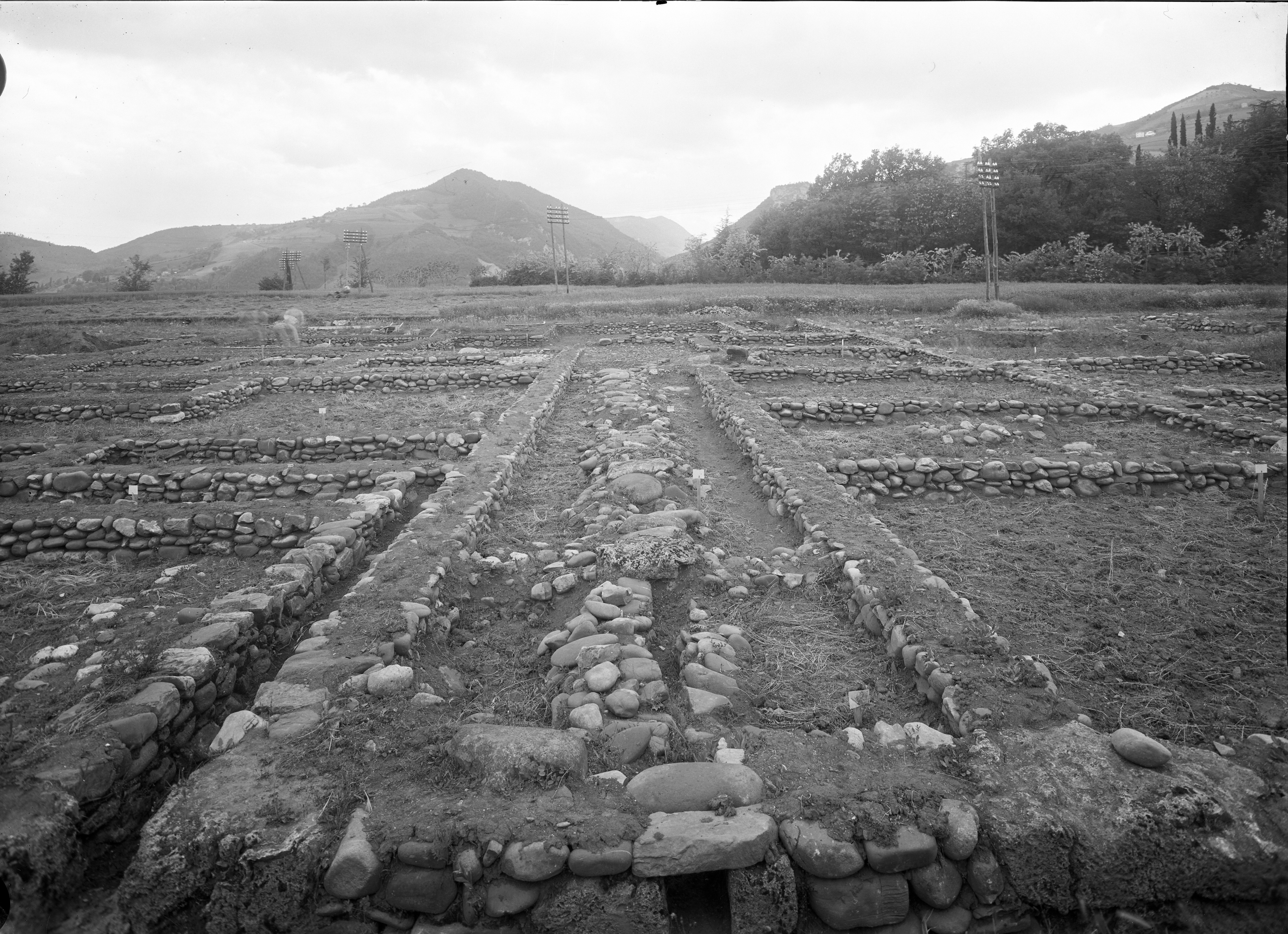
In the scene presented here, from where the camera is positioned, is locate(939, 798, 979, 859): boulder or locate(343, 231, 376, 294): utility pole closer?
locate(939, 798, 979, 859): boulder

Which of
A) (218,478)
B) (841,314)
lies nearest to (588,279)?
(841,314)

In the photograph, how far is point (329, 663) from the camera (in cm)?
362

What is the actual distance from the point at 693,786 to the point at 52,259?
351 ft

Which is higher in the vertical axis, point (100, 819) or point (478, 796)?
point (478, 796)

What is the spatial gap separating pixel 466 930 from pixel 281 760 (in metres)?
1.16

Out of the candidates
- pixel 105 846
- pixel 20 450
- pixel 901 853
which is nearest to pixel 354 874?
pixel 105 846

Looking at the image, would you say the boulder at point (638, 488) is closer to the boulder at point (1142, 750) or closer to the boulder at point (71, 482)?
the boulder at point (1142, 750)

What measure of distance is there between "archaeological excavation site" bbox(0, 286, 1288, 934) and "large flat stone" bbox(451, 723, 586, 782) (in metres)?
0.01

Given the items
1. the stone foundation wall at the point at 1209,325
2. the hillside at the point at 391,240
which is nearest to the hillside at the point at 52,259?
the hillside at the point at 391,240

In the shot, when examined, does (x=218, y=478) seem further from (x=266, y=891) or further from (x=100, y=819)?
(x=266, y=891)

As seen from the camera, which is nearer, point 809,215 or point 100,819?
point 100,819

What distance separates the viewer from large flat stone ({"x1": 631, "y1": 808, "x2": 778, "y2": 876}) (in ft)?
7.64

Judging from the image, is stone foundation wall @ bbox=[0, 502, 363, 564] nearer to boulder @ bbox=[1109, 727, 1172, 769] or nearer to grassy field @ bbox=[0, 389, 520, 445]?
grassy field @ bbox=[0, 389, 520, 445]

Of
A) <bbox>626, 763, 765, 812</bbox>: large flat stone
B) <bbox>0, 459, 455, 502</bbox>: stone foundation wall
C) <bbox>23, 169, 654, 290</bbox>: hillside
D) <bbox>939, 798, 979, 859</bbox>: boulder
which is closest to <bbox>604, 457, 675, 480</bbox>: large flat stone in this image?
<bbox>0, 459, 455, 502</bbox>: stone foundation wall
